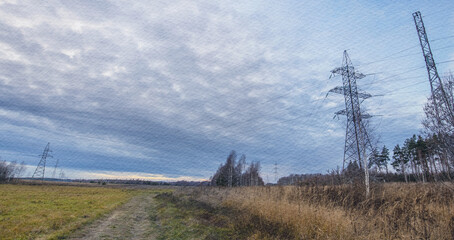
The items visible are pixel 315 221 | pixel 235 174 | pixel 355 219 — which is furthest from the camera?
pixel 235 174

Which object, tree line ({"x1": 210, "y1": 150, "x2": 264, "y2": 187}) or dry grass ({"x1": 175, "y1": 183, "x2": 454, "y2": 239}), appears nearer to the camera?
dry grass ({"x1": 175, "y1": 183, "x2": 454, "y2": 239})

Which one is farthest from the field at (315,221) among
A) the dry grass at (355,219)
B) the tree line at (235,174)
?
the tree line at (235,174)

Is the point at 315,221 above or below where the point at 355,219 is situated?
below

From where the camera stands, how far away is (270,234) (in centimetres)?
804

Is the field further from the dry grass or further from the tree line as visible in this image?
the tree line

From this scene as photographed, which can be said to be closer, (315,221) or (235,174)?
(315,221)

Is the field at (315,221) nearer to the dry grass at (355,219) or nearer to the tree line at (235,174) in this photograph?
the dry grass at (355,219)

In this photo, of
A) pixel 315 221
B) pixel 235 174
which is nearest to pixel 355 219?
pixel 315 221

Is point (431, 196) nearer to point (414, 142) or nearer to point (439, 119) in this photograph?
point (439, 119)

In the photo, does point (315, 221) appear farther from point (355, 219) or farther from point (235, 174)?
point (235, 174)

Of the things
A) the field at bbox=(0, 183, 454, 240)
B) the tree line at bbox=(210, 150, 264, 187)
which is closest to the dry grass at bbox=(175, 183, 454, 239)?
the field at bbox=(0, 183, 454, 240)

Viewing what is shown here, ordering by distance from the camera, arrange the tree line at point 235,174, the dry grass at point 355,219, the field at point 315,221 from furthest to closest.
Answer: the tree line at point 235,174 → the field at point 315,221 → the dry grass at point 355,219

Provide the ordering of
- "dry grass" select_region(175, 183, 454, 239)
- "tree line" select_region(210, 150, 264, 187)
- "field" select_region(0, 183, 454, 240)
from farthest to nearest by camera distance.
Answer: "tree line" select_region(210, 150, 264, 187)
"field" select_region(0, 183, 454, 240)
"dry grass" select_region(175, 183, 454, 239)

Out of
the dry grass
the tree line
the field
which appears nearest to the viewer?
the dry grass
